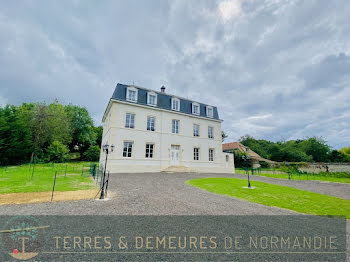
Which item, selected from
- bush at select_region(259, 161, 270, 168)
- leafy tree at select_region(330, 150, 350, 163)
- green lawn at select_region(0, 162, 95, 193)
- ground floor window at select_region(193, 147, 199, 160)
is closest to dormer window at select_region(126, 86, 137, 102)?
green lawn at select_region(0, 162, 95, 193)

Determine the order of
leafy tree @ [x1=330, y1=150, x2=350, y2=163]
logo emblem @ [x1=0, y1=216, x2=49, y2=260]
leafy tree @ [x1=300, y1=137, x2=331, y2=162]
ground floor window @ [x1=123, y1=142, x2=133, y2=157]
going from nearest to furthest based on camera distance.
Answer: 1. logo emblem @ [x1=0, y1=216, x2=49, y2=260]
2. ground floor window @ [x1=123, y1=142, x2=133, y2=157]
3. leafy tree @ [x1=330, y1=150, x2=350, y2=163]
4. leafy tree @ [x1=300, y1=137, x2=331, y2=162]

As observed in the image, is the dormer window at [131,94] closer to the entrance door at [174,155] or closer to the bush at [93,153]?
the entrance door at [174,155]

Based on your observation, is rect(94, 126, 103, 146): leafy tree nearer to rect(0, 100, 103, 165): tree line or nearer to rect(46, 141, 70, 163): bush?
rect(0, 100, 103, 165): tree line

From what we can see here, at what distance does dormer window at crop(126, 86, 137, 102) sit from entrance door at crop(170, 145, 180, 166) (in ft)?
23.6

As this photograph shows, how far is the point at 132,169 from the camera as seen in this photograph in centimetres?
1536

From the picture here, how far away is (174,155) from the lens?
1845 cm

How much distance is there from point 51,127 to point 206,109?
82.8 feet

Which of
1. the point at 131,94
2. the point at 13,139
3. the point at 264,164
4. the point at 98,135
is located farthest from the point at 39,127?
the point at 264,164

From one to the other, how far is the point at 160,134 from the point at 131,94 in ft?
18.3

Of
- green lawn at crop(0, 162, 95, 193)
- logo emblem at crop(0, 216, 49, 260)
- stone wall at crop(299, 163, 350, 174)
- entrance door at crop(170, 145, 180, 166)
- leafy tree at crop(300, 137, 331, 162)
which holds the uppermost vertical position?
leafy tree at crop(300, 137, 331, 162)

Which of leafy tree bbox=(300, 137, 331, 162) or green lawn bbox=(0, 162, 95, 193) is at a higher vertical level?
leafy tree bbox=(300, 137, 331, 162)

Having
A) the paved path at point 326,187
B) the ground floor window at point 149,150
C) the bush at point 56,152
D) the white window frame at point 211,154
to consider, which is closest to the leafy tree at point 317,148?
the paved path at point 326,187

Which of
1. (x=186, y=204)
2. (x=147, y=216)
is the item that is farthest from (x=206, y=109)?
(x=147, y=216)

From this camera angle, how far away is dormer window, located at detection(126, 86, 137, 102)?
54.9ft
